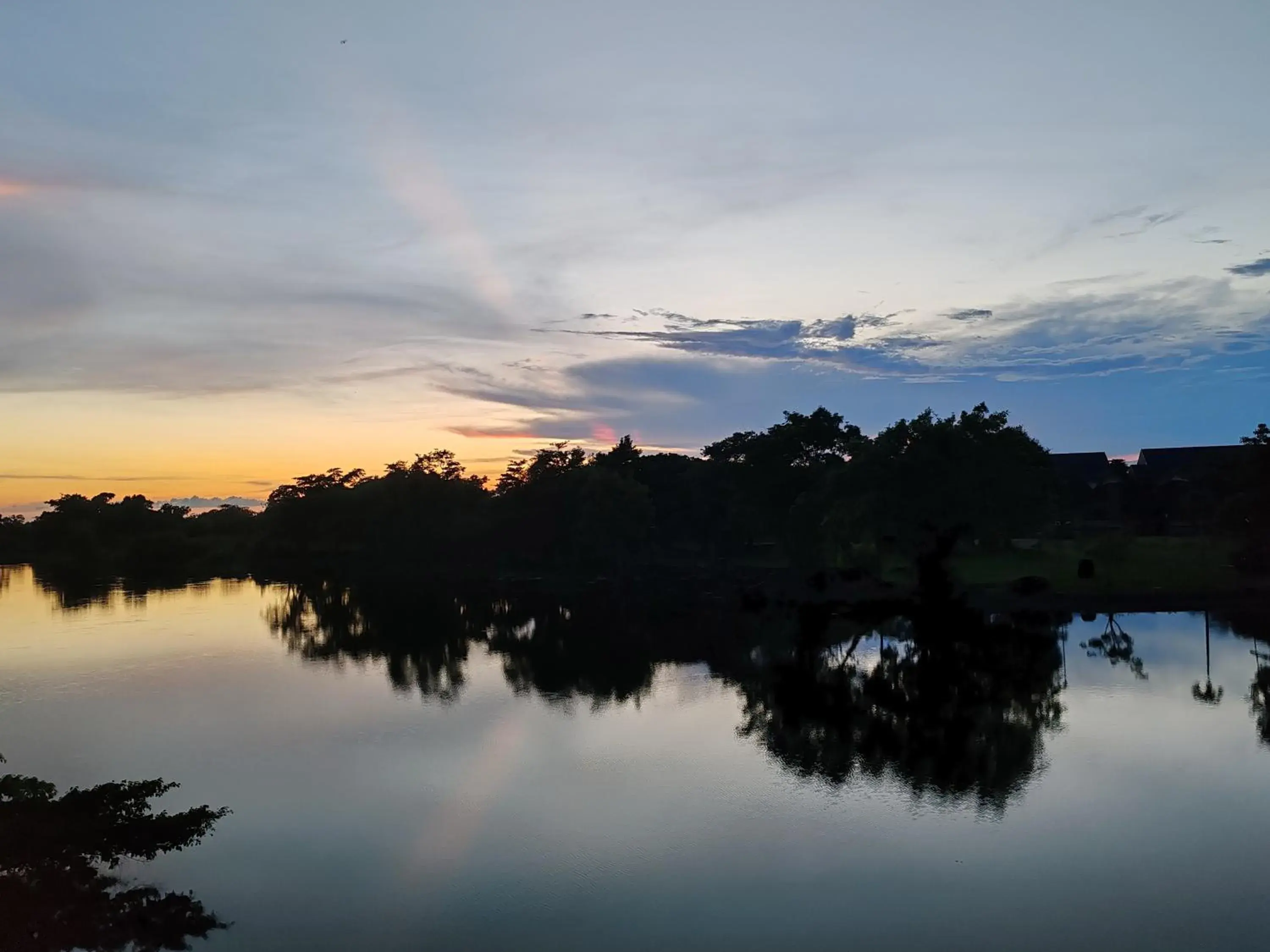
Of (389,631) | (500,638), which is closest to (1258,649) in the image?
(500,638)

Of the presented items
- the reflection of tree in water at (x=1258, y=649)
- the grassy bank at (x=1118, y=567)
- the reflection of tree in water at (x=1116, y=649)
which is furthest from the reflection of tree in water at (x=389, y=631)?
the grassy bank at (x=1118, y=567)

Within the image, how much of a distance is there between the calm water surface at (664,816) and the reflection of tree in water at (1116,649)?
0.33 meters

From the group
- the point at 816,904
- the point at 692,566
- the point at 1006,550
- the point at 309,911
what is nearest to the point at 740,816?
the point at 816,904

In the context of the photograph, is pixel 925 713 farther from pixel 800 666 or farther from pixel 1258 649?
pixel 1258 649

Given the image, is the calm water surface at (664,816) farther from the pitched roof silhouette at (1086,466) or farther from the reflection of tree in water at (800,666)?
the pitched roof silhouette at (1086,466)

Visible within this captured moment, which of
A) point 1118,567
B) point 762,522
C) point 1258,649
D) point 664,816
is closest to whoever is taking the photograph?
point 664,816

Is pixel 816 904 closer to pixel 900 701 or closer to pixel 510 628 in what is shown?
pixel 900 701

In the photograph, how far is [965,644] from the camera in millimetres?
36906

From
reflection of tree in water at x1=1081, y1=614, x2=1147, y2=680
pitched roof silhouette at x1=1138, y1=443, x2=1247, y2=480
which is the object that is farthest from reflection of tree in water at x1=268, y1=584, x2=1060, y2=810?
pitched roof silhouette at x1=1138, y1=443, x2=1247, y2=480

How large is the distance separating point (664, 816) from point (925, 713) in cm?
1065

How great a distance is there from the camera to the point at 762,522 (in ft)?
223

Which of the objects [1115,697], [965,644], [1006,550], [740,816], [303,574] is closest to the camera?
[740,816]

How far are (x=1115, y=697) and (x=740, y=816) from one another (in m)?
14.5

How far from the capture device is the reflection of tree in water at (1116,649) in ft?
104
